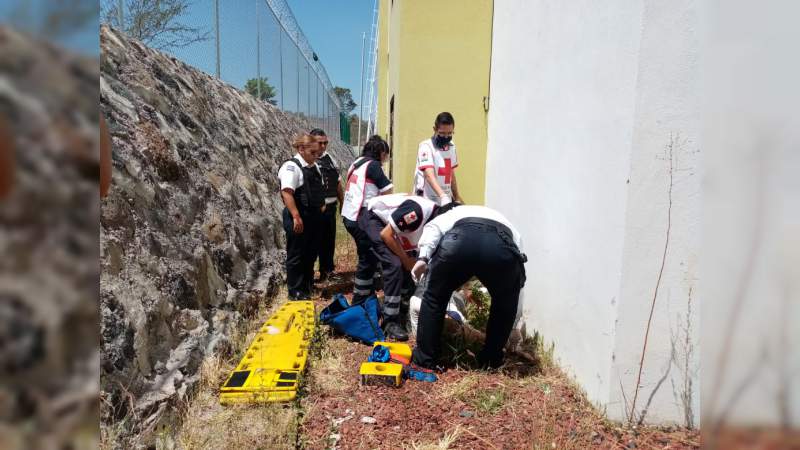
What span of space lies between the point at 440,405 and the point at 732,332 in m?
2.73

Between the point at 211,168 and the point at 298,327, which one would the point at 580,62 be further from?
the point at 211,168

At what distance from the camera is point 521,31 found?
4.50m

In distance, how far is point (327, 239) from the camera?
577cm

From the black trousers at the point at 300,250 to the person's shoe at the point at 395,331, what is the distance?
49.9 inches

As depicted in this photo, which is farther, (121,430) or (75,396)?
(121,430)

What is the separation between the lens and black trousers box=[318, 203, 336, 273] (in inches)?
213

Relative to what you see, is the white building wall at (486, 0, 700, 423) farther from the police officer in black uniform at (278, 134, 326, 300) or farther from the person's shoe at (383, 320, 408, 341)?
the police officer in black uniform at (278, 134, 326, 300)

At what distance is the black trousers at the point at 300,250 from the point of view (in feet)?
15.9

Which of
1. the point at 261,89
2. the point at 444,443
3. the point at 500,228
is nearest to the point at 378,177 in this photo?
the point at 500,228

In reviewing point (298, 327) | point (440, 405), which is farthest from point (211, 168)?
point (440, 405)

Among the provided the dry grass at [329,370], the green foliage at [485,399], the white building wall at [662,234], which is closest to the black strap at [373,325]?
the dry grass at [329,370]

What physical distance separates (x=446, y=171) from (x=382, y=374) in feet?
9.01

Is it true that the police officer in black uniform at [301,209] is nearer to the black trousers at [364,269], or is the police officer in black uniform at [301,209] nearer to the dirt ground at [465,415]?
the black trousers at [364,269]

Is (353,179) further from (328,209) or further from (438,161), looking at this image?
(438,161)
